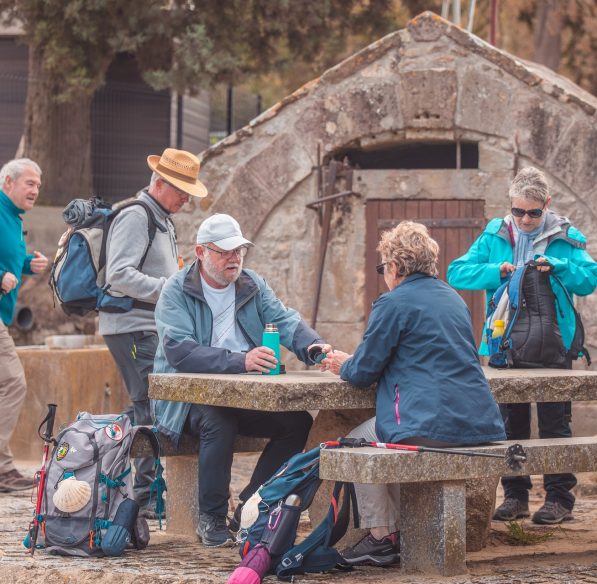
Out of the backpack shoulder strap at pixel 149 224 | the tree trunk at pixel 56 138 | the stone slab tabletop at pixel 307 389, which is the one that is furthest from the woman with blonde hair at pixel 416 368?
the tree trunk at pixel 56 138

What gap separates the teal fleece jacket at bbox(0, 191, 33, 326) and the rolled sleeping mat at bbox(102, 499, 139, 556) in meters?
2.31

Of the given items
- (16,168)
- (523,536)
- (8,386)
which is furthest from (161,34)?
(523,536)

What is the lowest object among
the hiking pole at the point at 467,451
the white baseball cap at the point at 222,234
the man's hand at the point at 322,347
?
the hiking pole at the point at 467,451

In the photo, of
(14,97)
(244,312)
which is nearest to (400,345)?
(244,312)

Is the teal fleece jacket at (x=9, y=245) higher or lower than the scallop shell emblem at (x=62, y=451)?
higher

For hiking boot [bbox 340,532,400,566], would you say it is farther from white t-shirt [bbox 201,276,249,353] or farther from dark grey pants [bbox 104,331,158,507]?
dark grey pants [bbox 104,331,158,507]

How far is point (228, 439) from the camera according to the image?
5617 millimetres

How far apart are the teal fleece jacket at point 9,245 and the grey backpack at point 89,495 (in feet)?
6.82

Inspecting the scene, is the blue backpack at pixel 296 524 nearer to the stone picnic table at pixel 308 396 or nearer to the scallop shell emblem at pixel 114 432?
the stone picnic table at pixel 308 396

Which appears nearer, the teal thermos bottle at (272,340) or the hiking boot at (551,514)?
the teal thermos bottle at (272,340)

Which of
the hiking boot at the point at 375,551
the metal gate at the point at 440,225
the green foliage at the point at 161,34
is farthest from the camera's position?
the green foliage at the point at 161,34

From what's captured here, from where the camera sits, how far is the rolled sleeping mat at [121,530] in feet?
17.6

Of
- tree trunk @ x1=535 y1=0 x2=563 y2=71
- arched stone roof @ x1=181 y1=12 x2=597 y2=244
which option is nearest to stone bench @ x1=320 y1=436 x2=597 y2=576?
arched stone roof @ x1=181 y1=12 x2=597 y2=244

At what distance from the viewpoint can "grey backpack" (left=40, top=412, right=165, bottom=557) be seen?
212 inches
